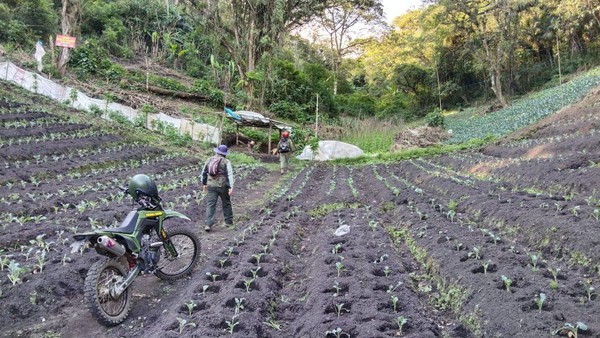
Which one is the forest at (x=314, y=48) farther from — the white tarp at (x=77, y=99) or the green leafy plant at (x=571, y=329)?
the green leafy plant at (x=571, y=329)

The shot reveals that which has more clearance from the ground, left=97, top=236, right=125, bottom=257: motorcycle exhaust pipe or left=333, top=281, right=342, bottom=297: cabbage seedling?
left=97, top=236, right=125, bottom=257: motorcycle exhaust pipe

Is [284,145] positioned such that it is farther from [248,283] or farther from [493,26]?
[493,26]

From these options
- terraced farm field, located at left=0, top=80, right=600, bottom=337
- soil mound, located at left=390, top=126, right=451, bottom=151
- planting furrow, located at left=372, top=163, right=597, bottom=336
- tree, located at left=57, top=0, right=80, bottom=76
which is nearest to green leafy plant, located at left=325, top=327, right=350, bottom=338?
terraced farm field, located at left=0, top=80, right=600, bottom=337

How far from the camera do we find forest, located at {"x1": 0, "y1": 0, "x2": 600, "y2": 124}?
1002 inches

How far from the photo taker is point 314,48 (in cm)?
4775

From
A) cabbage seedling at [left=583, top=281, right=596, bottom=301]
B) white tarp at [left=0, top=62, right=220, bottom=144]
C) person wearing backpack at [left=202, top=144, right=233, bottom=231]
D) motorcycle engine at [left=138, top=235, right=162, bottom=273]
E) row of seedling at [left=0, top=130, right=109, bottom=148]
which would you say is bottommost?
cabbage seedling at [left=583, top=281, right=596, bottom=301]

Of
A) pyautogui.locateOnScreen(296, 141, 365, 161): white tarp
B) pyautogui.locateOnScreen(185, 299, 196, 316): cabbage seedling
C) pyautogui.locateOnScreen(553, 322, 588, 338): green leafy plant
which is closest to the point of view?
pyautogui.locateOnScreen(553, 322, 588, 338): green leafy plant

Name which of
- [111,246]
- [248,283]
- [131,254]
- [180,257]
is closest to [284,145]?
[180,257]

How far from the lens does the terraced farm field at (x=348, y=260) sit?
12.7 feet

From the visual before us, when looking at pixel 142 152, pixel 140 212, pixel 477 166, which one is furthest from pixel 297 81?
pixel 140 212

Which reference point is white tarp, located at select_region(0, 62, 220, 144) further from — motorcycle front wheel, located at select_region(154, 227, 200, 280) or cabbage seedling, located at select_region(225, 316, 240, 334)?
cabbage seedling, located at select_region(225, 316, 240, 334)

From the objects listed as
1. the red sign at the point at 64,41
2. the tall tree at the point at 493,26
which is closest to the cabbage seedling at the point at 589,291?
the red sign at the point at 64,41

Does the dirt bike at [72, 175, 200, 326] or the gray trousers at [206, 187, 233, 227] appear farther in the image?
the gray trousers at [206, 187, 233, 227]

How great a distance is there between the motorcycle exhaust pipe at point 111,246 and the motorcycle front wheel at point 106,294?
108mm
